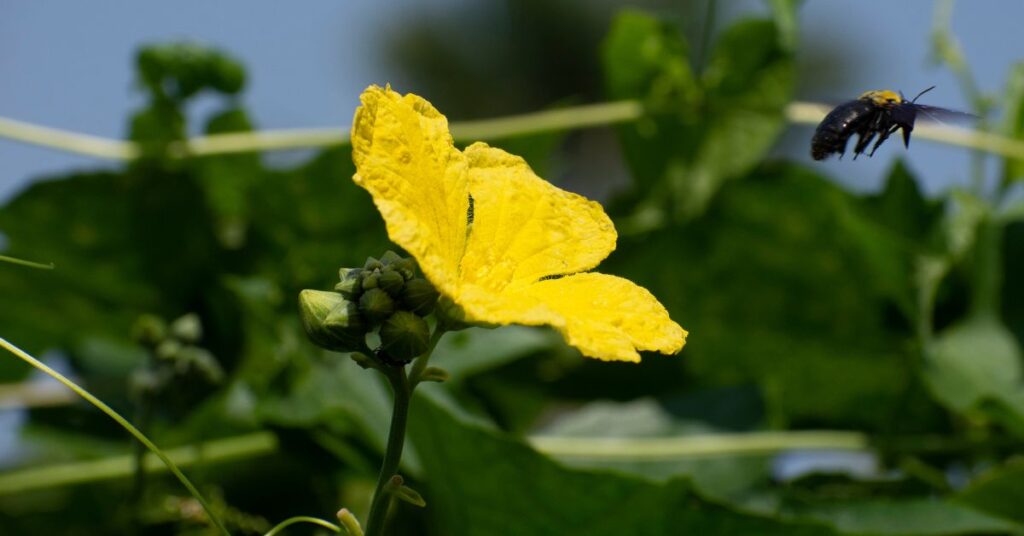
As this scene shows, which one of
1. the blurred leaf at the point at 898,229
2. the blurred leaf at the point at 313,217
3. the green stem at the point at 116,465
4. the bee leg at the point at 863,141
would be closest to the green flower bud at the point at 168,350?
the green stem at the point at 116,465

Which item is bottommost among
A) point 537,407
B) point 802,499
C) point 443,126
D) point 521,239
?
point 537,407

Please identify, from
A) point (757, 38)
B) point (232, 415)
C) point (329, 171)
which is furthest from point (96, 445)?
point (757, 38)

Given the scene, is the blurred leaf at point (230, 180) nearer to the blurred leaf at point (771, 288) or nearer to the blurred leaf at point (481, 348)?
the blurred leaf at point (481, 348)

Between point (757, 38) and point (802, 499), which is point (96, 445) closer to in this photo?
point (802, 499)

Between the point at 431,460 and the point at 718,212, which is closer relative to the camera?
the point at 431,460

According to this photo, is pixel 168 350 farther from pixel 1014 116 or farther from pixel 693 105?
pixel 1014 116

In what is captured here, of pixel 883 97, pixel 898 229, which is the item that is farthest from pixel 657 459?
pixel 883 97
